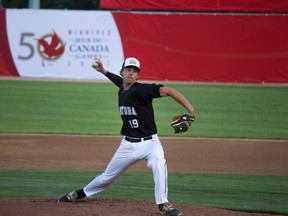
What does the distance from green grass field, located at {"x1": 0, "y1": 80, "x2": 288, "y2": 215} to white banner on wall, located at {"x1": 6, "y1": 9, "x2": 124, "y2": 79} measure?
1.30 meters

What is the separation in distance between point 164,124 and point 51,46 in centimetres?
1127

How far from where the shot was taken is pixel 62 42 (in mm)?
29250

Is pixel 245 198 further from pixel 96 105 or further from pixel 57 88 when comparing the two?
pixel 57 88

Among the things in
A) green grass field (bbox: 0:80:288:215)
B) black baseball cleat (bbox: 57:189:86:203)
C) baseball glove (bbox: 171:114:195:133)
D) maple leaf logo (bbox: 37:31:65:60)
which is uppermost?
maple leaf logo (bbox: 37:31:65:60)

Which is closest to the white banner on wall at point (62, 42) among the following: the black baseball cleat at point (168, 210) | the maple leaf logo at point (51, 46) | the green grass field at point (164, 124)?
the maple leaf logo at point (51, 46)

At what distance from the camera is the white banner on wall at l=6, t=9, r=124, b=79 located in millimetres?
29000

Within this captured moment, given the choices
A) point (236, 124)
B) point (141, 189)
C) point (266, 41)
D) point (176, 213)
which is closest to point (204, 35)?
point (266, 41)

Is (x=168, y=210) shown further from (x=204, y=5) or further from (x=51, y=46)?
(x=204, y=5)

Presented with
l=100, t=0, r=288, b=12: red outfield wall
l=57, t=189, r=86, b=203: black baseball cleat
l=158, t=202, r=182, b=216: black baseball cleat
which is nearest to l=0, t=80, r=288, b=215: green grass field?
l=57, t=189, r=86, b=203: black baseball cleat

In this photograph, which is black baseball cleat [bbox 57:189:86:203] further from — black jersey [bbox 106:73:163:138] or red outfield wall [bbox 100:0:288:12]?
red outfield wall [bbox 100:0:288:12]

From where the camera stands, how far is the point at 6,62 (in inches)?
1159

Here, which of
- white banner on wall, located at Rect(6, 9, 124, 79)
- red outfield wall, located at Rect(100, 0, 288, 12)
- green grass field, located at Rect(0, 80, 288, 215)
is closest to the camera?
green grass field, located at Rect(0, 80, 288, 215)

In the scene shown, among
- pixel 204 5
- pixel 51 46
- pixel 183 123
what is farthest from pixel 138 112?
pixel 204 5

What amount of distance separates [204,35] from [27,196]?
64.9ft
